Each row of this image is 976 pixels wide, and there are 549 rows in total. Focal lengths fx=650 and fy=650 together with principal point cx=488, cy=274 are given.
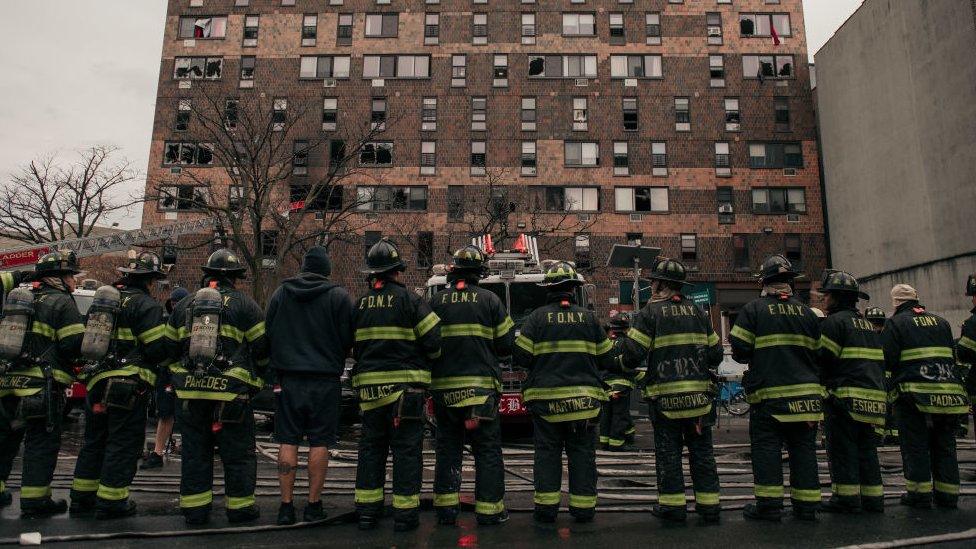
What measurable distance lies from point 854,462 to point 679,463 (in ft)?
5.33

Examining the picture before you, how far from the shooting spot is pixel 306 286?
561 centimetres

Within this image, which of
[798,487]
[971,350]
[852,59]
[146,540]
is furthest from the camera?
[852,59]

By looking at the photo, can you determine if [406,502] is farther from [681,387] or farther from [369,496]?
[681,387]

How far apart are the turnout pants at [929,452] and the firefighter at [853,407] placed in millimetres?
461

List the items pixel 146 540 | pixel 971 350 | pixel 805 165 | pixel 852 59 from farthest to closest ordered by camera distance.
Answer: pixel 805 165
pixel 852 59
pixel 971 350
pixel 146 540

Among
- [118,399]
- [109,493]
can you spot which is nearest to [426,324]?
[118,399]

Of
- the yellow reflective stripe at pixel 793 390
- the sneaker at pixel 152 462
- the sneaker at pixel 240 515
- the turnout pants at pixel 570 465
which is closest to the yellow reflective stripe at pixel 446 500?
the turnout pants at pixel 570 465

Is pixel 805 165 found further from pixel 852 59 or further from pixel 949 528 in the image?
pixel 949 528

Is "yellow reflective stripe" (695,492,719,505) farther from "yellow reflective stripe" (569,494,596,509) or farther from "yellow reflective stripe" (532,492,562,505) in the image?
"yellow reflective stripe" (532,492,562,505)

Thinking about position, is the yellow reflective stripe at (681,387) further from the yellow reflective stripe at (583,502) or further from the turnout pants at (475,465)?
the turnout pants at (475,465)

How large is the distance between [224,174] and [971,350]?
33363 mm

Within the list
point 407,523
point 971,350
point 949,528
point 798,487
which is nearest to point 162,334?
point 407,523

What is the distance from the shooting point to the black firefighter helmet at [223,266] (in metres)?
5.69

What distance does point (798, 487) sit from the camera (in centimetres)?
548
